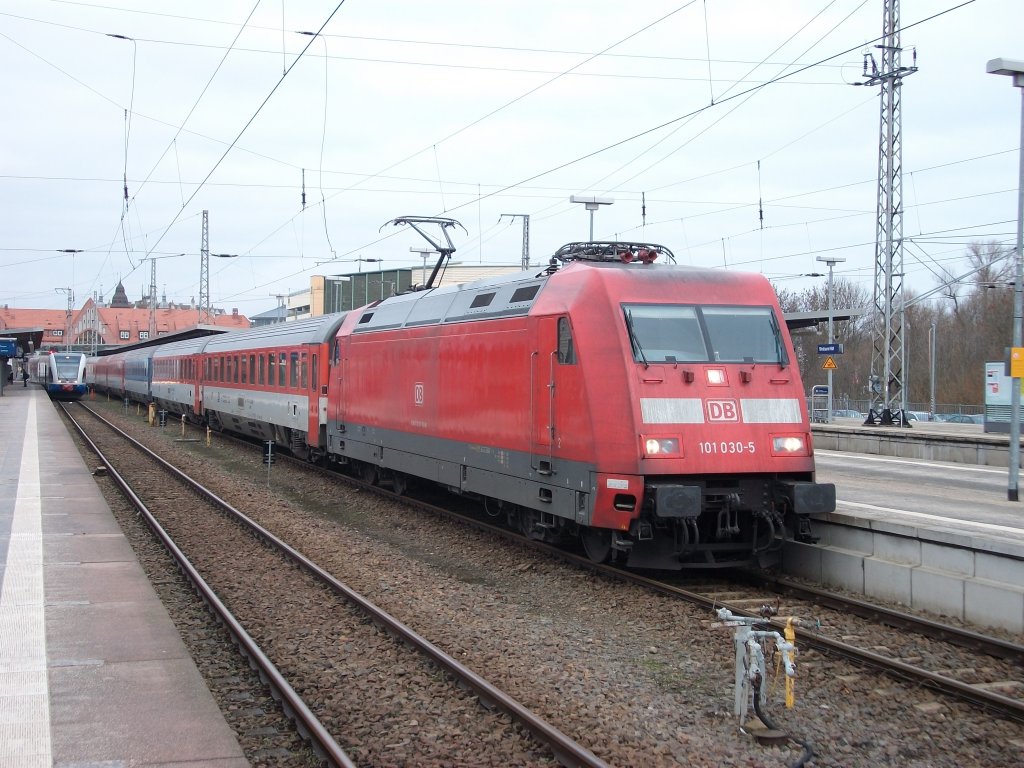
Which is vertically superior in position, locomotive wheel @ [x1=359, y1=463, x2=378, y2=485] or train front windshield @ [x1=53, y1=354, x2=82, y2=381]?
train front windshield @ [x1=53, y1=354, x2=82, y2=381]

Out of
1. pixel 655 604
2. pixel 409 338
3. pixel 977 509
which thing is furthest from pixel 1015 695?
pixel 409 338

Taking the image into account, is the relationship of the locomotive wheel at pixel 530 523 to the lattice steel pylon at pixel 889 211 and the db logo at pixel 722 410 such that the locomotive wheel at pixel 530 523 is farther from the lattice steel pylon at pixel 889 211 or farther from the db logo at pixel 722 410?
the lattice steel pylon at pixel 889 211

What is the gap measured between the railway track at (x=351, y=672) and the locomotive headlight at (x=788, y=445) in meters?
4.19

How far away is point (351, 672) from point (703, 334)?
5.06 meters

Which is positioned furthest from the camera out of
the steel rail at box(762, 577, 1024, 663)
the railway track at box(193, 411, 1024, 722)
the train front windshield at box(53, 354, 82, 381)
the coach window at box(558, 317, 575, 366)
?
the train front windshield at box(53, 354, 82, 381)

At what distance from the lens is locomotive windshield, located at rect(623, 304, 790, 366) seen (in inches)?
381

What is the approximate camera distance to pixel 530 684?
6.84 m

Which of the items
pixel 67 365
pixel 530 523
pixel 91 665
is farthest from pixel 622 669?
pixel 67 365

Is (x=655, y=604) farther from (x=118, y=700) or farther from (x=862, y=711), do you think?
(x=118, y=700)

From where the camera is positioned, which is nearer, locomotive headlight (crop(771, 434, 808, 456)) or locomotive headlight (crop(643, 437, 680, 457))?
locomotive headlight (crop(643, 437, 680, 457))

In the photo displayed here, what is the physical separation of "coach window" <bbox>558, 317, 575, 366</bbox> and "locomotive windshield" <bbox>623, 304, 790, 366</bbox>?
659mm

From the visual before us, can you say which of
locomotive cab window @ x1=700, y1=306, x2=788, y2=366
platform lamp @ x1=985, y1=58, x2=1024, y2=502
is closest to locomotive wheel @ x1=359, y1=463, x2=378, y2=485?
locomotive cab window @ x1=700, y1=306, x2=788, y2=366

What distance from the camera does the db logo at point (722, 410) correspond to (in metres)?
9.46

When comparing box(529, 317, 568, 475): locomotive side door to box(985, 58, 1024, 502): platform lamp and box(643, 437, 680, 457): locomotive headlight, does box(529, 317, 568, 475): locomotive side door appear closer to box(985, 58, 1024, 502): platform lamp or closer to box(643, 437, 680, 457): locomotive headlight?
box(643, 437, 680, 457): locomotive headlight
